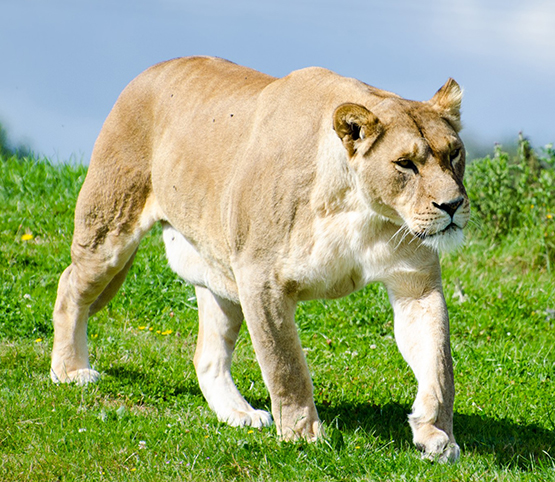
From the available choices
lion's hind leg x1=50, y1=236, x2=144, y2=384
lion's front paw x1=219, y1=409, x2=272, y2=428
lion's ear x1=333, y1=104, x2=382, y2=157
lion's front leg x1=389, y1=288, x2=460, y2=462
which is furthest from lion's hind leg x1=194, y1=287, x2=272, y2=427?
lion's ear x1=333, y1=104, x2=382, y2=157

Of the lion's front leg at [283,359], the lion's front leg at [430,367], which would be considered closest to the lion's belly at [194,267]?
the lion's front leg at [283,359]

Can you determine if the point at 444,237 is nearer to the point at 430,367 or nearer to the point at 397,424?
the point at 430,367

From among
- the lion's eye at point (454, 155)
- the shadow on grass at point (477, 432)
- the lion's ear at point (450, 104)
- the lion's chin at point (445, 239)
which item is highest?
the lion's ear at point (450, 104)

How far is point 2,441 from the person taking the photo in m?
3.84

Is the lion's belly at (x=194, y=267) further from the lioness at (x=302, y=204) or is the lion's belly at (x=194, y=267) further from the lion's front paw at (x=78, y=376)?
the lion's front paw at (x=78, y=376)

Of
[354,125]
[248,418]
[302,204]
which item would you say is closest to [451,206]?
[354,125]

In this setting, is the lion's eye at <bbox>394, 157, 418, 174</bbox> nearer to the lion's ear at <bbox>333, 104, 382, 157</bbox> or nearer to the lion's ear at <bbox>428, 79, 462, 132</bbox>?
the lion's ear at <bbox>333, 104, 382, 157</bbox>

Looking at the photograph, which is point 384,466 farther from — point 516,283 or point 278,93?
point 516,283

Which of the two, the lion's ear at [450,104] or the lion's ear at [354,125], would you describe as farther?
the lion's ear at [450,104]

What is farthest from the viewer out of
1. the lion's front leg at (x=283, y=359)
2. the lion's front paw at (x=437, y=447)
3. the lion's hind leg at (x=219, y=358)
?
the lion's hind leg at (x=219, y=358)

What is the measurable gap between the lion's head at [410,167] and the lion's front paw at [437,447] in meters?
0.76

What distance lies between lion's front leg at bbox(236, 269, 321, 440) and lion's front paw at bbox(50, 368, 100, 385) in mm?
1476

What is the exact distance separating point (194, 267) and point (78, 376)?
0.95m

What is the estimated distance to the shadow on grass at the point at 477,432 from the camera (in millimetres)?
3811
